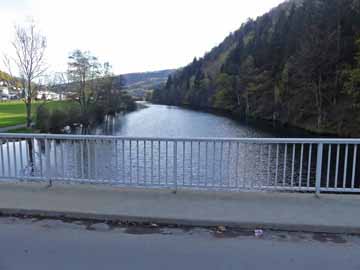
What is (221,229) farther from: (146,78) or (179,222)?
(146,78)

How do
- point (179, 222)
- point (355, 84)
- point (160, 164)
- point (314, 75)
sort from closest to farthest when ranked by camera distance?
point (179, 222)
point (160, 164)
point (355, 84)
point (314, 75)

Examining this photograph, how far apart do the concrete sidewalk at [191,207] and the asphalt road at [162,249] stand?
0.16 m

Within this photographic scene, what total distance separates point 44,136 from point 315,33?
3460 cm

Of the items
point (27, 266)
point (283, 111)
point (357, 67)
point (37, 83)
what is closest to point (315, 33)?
point (357, 67)

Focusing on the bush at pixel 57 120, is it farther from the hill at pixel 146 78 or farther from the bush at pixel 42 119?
the hill at pixel 146 78

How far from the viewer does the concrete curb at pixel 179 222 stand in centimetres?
359

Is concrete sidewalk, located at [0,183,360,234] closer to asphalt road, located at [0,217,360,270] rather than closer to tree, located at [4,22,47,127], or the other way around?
asphalt road, located at [0,217,360,270]

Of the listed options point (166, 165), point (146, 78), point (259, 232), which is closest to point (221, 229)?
point (259, 232)

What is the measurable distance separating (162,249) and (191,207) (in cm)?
110

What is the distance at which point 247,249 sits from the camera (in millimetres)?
3168

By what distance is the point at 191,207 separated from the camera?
4203mm

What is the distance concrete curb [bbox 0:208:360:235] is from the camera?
3.59 meters

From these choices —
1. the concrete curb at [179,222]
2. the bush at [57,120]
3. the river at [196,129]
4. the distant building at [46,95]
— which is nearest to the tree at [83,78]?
the distant building at [46,95]

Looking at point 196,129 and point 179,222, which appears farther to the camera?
point 196,129
